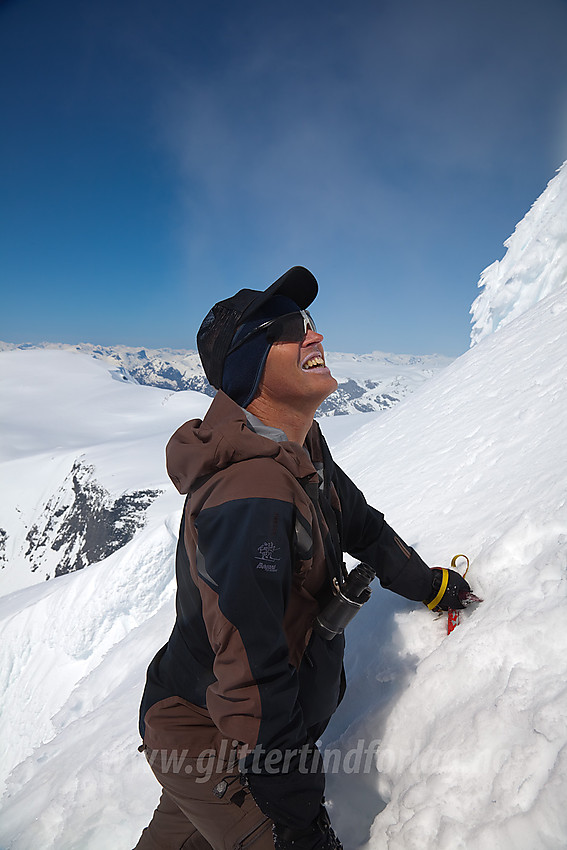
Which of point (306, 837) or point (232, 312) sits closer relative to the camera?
point (306, 837)

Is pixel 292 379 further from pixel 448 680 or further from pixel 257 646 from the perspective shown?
pixel 448 680

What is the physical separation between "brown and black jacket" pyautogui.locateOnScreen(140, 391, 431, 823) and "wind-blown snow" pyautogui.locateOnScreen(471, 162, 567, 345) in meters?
20.1

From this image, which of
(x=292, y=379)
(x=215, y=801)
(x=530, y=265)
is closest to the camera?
(x=215, y=801)

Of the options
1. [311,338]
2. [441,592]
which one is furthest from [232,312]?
[441,592]

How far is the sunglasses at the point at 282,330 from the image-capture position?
188cm

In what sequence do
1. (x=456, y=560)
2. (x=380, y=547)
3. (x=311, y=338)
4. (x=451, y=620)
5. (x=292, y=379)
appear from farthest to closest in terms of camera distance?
1. (x=456, y=560)
2. (x=380, y=547)
3. (x=451, y=620)
4. (x=311, y=338)
5. (x=292, y=379)

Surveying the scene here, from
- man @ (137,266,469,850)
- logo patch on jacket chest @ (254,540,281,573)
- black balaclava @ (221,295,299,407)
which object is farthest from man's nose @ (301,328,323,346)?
logo patch on jacket chest @ (254,540,281,573)

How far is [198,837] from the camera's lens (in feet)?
6.36

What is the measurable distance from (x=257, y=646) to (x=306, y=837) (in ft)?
2.45

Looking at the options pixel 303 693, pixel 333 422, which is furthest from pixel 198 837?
pixel 333 422

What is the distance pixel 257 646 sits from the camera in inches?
53.7

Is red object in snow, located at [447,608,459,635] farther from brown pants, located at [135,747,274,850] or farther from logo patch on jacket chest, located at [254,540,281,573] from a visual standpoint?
logo patch on jacket chest, located at [254,540,281,573]

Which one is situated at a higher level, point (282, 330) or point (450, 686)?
point (282, 330)

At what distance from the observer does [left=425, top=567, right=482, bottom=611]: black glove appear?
2.34m
